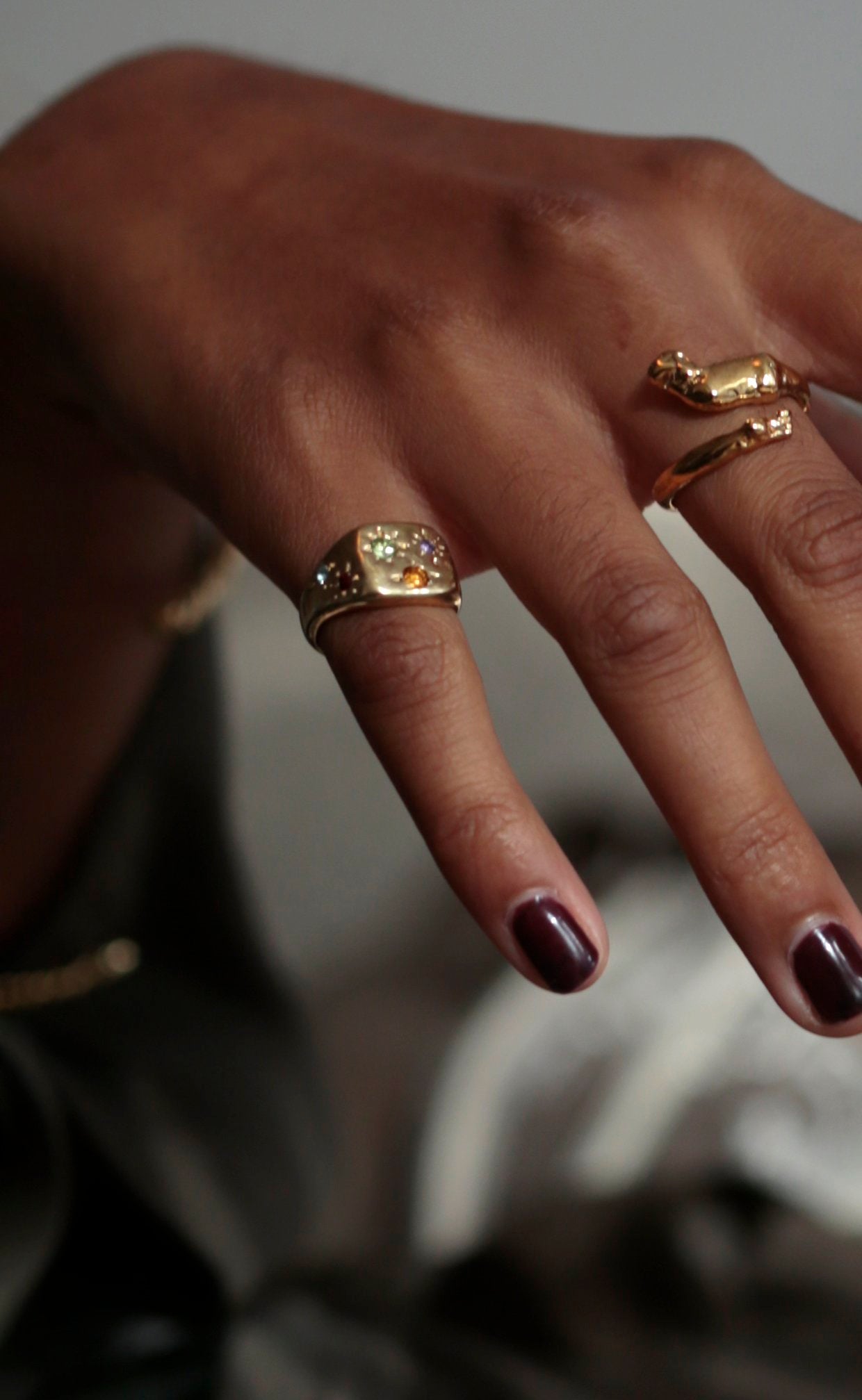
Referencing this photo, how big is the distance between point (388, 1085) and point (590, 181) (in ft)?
2.30

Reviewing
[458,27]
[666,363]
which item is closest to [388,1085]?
[666,363]

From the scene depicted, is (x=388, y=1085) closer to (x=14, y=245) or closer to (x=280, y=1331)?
(x=280, y=1331)

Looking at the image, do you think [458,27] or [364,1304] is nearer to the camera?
[364,1304]

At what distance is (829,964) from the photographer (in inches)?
21.4

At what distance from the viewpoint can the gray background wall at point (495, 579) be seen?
3.86ft

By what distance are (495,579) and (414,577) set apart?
78cm

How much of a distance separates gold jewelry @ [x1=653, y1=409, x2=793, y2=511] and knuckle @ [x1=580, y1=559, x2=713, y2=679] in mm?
60

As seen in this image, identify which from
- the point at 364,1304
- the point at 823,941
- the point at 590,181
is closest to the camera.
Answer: the point at 823,941

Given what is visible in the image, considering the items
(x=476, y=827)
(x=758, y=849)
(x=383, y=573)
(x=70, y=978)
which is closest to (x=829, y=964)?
(x=758, y=849)

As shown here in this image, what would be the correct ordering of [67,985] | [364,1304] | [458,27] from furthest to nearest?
[458,27], [67,985], [364,1304]

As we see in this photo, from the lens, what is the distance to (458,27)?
1.45 meters

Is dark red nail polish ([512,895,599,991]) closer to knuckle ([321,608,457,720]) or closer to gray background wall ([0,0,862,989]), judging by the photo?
knuckle ([321,608,457,720])

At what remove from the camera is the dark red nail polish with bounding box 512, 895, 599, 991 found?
56 centimetres

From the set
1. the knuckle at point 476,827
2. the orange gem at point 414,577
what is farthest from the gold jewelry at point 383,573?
the knuckle at point 476,827
